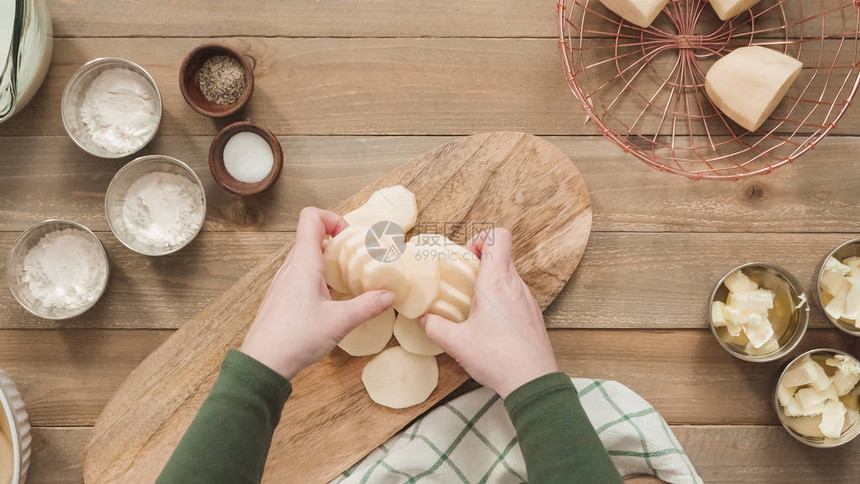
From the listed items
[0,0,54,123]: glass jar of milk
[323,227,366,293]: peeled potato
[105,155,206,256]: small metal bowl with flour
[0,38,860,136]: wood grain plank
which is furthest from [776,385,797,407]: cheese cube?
[0,0,54,123]: glass jar of milk

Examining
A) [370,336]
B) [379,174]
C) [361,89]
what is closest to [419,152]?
[379,174]

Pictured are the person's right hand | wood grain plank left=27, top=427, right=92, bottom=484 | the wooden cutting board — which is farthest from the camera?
wood grain plank left=27, top=427, right=92, bottom=484

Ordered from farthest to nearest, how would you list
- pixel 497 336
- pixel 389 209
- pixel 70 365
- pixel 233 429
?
pixel 70 365
pixel 389 209
pixel 497 336
pixel 233 429

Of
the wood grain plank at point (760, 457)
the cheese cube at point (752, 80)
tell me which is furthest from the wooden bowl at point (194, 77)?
the wood grain plank at point (760, 457)

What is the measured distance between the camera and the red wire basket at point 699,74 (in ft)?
4.37

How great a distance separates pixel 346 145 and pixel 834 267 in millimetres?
1206

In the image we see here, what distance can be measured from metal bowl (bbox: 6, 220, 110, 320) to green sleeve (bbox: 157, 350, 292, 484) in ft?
1.50

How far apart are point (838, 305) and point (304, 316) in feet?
4.06

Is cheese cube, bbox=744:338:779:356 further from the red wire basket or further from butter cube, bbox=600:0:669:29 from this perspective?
butter cube, bbox=600:0:669:29

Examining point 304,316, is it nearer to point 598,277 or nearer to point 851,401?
point 598,277

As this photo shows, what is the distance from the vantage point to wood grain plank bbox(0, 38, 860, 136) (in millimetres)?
1315

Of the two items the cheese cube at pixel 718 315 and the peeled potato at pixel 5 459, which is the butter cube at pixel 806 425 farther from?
the peeled potato at pixel 5 459

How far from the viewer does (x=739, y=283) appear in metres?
1.27

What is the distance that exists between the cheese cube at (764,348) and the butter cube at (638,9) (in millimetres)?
810
